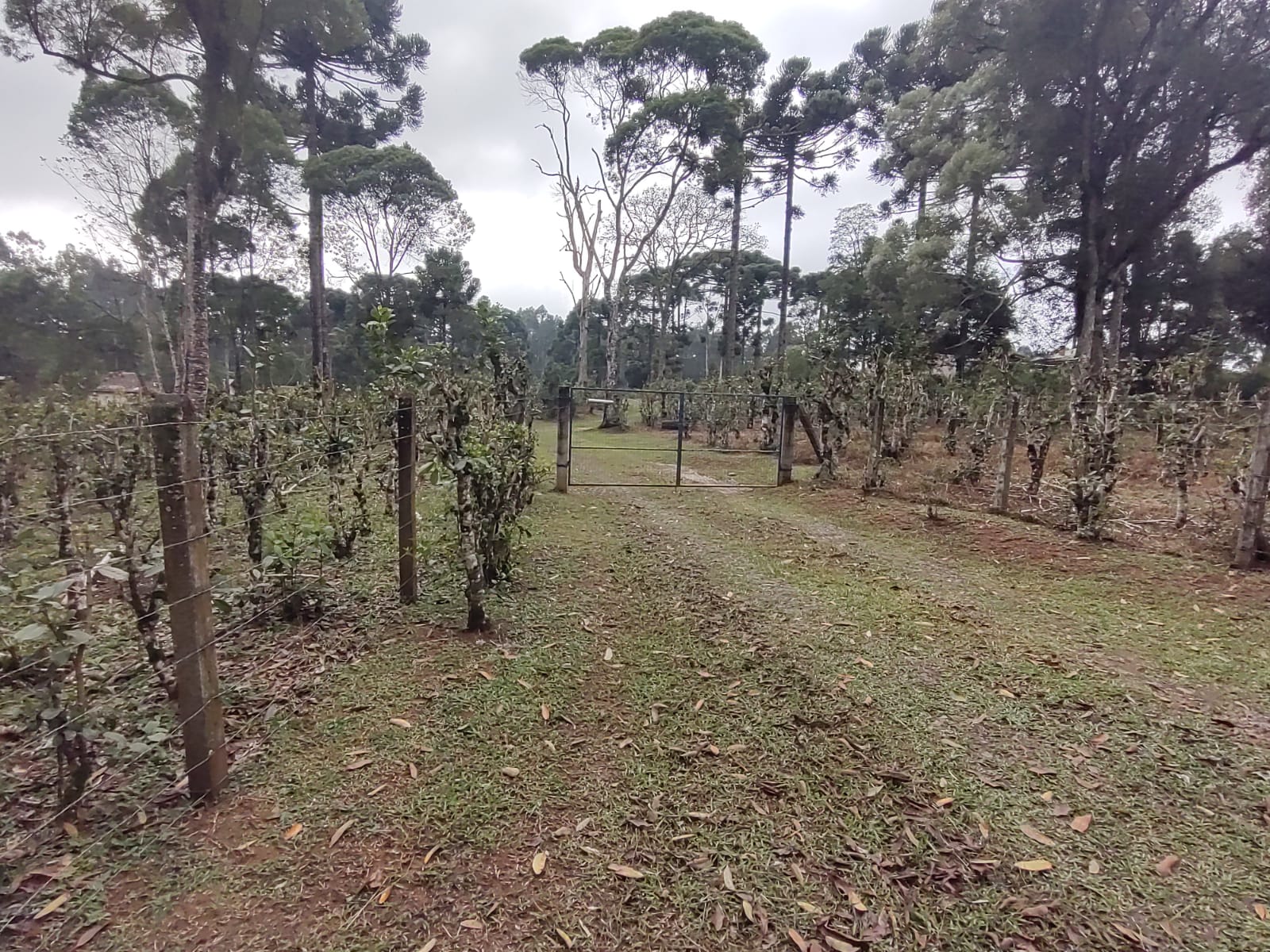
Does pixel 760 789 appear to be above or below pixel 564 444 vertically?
below

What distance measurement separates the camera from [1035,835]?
165cm

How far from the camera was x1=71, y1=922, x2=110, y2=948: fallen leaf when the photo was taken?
127 cm

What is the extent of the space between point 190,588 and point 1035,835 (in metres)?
2.45

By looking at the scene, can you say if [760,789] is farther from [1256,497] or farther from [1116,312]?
[1116,312]

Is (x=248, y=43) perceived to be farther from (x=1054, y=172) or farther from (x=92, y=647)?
(x=1054, y=172)

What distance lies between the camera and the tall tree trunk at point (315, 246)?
16609mm

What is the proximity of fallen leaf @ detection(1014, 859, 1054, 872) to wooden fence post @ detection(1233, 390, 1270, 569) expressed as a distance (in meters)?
3.52

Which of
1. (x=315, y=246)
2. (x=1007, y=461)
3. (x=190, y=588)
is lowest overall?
(x=190, y=588)

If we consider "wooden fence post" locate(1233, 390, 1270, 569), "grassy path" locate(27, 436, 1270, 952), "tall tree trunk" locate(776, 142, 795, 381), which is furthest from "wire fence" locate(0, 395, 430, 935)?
"tall tree trunk" locate(776, 142, 795, 381)

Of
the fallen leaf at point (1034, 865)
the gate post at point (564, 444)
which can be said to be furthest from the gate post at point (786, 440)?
the fallen leaf at point (1034, 865)

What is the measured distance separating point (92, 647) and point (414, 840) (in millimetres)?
1833

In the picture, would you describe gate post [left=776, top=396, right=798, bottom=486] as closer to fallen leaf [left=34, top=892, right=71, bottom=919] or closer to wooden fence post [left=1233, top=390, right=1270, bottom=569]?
wooden fence post [left=1233, top=390, right=1270, bottom=569]

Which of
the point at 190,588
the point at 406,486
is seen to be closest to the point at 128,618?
the point at 406,486

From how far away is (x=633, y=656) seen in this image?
2711mm
